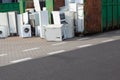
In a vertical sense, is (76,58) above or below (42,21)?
below

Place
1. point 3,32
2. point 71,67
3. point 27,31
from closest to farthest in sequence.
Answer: point 71,67 < point 27,31 < point 3,32

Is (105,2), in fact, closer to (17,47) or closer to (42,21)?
(42,21)

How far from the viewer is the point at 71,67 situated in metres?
8.70

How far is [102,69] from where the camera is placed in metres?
8.34

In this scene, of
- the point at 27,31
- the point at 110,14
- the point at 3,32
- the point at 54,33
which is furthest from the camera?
the point at 110,14

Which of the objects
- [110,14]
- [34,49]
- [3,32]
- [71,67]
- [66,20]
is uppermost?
[110,14]

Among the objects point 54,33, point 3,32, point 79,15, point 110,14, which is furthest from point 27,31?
point 110,14

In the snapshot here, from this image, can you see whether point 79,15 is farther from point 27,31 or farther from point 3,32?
point 3,32

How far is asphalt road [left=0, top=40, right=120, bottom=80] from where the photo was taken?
7676 millimetres

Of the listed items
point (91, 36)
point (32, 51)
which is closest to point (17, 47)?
point (32, 51)

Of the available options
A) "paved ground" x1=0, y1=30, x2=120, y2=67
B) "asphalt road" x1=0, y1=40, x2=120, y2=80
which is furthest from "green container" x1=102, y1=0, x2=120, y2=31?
"asphalt road" x1=0, y1=40, x2=120, y2=80

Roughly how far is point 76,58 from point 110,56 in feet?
3.68

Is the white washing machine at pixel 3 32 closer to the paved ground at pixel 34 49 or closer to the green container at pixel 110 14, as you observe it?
the paved ground at pixel 34 49

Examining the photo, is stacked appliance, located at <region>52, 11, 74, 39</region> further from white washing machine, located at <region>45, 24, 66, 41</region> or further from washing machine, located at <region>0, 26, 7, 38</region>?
washing machine, located at <region>0, 26, 7, 38</region>
